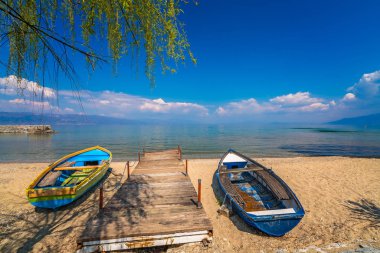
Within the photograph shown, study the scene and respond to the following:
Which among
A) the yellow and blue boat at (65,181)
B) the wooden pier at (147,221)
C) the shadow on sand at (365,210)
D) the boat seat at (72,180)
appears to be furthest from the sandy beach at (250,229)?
the boat seat at (72,180)

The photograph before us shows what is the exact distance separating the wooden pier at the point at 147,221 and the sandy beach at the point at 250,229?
672mm

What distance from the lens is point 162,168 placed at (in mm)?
12156

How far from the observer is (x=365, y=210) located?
8281 millimetres

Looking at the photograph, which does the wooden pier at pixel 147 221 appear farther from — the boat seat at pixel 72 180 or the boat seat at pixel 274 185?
the boat seat at pixel 274 185

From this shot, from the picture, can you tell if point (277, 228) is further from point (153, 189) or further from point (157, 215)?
point (153, 189)

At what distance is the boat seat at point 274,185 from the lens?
7.87 m

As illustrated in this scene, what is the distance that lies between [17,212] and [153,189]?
6.58 meters

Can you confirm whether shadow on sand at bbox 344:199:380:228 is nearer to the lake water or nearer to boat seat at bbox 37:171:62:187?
boat seat at bbox 37:171:62:187

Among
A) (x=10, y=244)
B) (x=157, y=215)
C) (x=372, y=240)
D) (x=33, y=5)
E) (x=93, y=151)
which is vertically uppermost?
(x=33, y=5)

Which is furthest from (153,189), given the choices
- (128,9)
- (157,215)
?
(128,9)

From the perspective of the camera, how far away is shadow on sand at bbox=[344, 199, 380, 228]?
743 centimetres

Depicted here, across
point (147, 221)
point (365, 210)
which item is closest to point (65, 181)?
point (147, 221)

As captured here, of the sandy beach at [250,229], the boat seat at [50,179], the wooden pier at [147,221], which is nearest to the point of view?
the wooden pier at [147,221]

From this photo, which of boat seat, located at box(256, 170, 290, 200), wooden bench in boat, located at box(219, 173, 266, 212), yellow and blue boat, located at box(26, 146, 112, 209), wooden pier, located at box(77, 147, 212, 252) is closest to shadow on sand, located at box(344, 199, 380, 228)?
boat seat, located at box(256, 170, 290, 200)
